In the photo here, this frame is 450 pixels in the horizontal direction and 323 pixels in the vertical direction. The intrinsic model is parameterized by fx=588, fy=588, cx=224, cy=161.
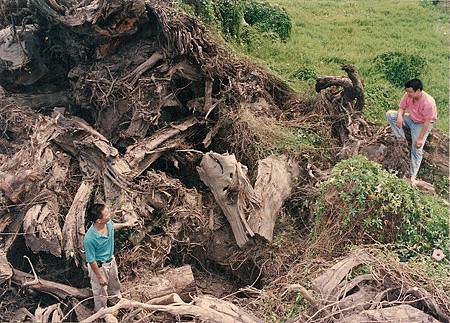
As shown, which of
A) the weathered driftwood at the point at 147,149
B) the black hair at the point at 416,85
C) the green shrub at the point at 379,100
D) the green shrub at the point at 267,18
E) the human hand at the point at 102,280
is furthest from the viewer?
the green shrub at the point at 267,18

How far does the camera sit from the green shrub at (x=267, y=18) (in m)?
12.9

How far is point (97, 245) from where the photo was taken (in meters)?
5.52

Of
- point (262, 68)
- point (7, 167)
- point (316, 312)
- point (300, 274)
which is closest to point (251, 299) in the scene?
point (300, 274)

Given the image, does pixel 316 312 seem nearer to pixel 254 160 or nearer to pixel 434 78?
pixel 254 160

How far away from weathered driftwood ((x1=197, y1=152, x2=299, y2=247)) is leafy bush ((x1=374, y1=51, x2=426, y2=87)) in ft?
18.6

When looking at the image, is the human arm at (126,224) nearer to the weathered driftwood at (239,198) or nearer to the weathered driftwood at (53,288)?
the weathered driftwood at (53,288)

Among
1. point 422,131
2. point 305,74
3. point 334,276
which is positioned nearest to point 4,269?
point 334,276

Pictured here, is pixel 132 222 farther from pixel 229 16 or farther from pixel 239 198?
pixel 229 16

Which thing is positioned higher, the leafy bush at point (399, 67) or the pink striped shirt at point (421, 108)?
the pink striped shirt at point (421, 108)

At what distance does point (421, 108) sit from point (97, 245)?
14.1 feet

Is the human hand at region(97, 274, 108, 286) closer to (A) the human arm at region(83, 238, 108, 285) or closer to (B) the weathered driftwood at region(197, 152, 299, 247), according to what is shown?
(A) the human arm at region(83, 238, 108, 285)

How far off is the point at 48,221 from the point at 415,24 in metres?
10.6

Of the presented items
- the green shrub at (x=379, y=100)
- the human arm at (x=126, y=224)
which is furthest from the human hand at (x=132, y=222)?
the green shrub at (x=379, y=100)

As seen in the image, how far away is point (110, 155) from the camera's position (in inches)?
266
